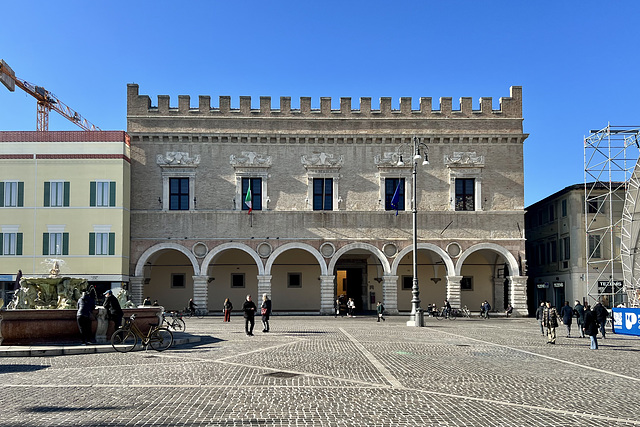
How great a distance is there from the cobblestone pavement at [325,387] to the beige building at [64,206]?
21.6 meters

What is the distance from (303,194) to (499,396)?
30016 millimetres

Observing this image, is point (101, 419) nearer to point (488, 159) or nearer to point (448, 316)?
point (448, 316)

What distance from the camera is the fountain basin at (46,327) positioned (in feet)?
56.6

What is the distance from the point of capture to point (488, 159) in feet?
133

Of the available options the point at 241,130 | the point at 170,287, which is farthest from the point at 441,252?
the point at 170,287

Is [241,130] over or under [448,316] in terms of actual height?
over

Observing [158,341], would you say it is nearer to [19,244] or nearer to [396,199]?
[396,199]

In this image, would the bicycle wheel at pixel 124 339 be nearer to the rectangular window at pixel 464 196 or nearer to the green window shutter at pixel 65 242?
the green window shutter at pixel 65 242

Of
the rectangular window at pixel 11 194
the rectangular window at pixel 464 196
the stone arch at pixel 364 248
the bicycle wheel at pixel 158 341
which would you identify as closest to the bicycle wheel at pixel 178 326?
the bicycle wheel at pixel 158 341

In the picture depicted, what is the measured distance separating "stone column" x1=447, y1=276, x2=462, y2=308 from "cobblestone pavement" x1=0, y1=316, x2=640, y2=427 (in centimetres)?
2052

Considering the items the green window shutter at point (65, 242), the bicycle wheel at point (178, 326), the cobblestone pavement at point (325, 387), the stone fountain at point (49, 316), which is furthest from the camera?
the green window shutter at point (65, 242)

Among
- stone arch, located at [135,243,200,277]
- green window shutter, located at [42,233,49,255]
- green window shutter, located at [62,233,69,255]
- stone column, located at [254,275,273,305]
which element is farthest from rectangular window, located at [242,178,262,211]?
green window shutter, located at [42,233,49,255]

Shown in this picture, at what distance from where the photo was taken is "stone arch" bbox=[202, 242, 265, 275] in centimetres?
3916

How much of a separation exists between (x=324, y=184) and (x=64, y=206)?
49.7ft
